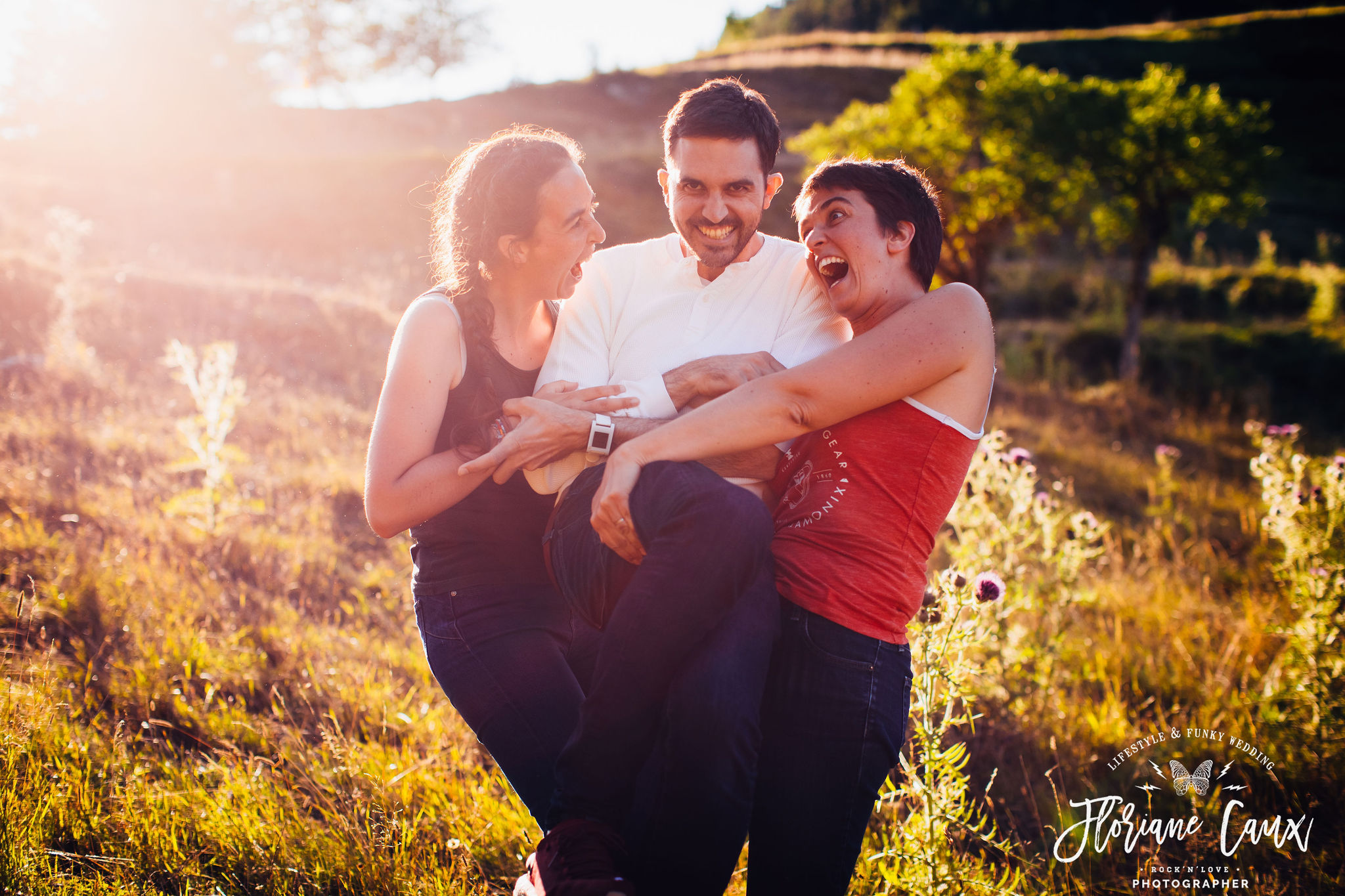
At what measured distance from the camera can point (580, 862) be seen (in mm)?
1597

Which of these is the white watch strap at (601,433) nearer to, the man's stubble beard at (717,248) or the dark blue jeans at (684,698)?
the dark blue jeans at (684,698)

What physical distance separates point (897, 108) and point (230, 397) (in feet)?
36.9

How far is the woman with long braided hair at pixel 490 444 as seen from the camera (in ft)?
7.22

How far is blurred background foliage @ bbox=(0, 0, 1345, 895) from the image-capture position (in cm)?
241

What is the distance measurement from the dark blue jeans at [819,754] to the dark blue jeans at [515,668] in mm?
584

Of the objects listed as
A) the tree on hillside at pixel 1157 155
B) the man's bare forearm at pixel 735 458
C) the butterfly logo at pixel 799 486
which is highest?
the tree on hillside at pixel 1157 155

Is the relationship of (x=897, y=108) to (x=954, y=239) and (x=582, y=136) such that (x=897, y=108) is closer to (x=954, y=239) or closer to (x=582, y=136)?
(x=954, y=239)

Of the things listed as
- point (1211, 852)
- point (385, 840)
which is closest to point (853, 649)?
point (385, 840)

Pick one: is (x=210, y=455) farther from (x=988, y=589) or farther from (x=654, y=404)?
(x=988, y=589)

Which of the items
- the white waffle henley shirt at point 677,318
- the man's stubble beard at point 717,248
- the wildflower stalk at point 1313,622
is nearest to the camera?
the white waffle henley shirt at point 677,318

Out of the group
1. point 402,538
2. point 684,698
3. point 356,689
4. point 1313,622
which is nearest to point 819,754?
point 684,698

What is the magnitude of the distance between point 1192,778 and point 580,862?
2.52 meters

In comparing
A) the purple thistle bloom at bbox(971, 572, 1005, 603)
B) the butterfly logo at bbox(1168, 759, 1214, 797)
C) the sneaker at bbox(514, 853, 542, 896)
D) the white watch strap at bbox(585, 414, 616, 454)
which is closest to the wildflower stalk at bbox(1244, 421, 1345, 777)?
the butterfly logo at bbox(1168, 759, 1214, 797)

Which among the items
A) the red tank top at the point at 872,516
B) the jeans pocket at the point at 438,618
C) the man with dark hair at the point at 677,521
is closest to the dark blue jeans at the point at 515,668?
the jeans pocket at the point at 438,618
